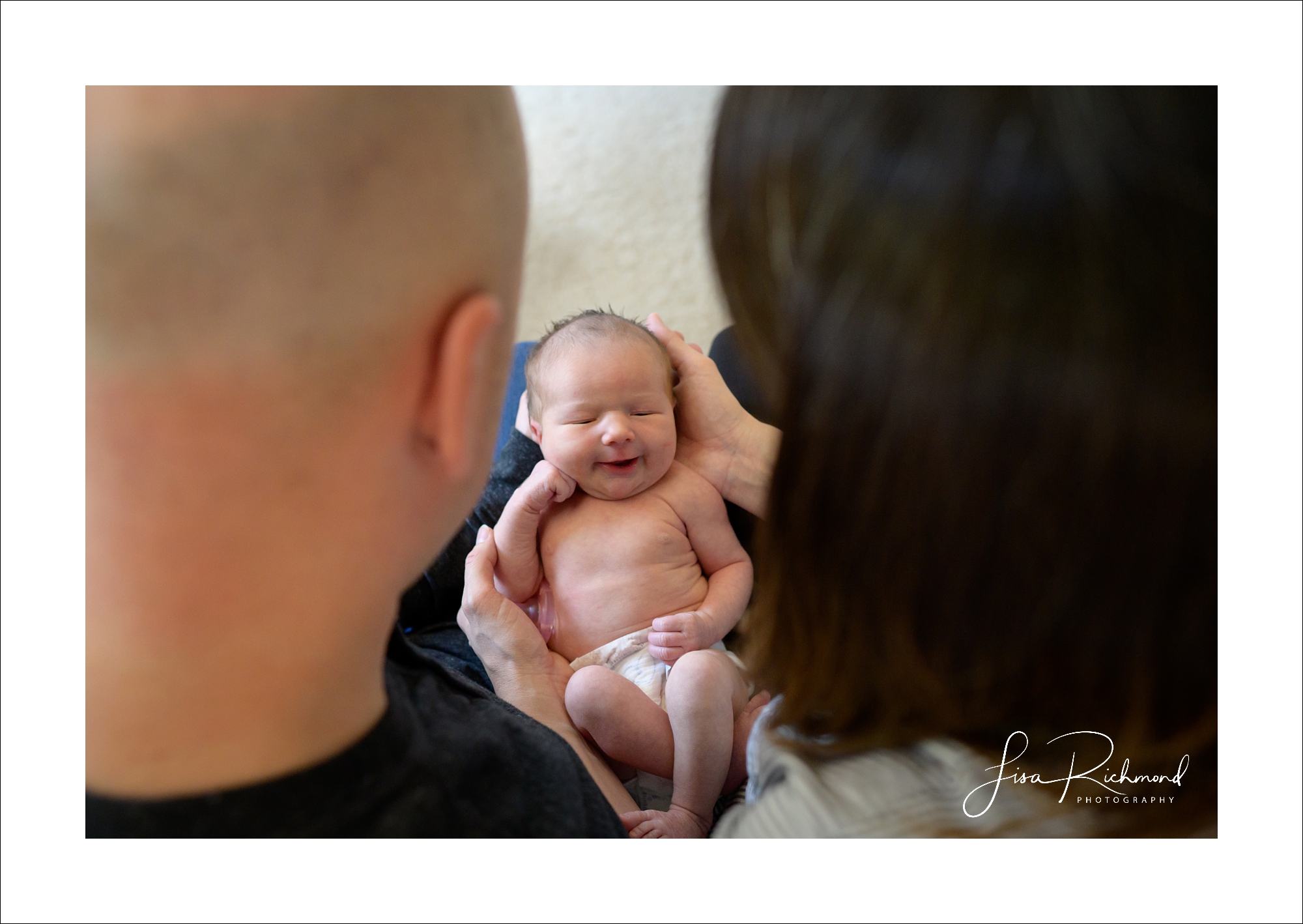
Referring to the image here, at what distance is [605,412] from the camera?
32.3 inches

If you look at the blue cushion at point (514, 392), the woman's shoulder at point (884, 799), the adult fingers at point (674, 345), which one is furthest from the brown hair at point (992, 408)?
the blue cushion at point (514, 392)

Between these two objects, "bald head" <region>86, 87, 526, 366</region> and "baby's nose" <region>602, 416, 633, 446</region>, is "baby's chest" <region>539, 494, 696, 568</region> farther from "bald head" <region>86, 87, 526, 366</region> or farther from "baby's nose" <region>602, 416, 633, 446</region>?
"bald head" <region>86, 87, 526, 366</region>

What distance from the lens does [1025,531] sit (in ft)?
2.07

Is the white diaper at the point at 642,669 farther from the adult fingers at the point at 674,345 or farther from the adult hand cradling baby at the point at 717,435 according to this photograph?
the adult fingers at the point at 674,345

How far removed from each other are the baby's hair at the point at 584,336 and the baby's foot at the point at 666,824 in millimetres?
355

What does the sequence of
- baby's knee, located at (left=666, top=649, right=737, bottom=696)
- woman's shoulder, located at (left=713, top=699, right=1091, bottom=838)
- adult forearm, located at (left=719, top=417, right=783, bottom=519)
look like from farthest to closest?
adult forearm, located at (left=719, top=417, right=783, bottom=519)
baby's knee, located at (left=666, top=649, right=737, bottom=696)
woman's shoulder, located at (left=713, top=699, right=1091, bottom=838)

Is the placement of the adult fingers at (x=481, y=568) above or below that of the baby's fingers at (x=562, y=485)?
below

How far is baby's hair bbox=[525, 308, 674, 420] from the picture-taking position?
0.83 metres

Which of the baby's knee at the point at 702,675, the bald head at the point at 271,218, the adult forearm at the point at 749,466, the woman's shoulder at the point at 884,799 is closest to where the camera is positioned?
the bald head at the point at 271,218

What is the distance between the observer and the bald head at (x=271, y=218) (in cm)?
53

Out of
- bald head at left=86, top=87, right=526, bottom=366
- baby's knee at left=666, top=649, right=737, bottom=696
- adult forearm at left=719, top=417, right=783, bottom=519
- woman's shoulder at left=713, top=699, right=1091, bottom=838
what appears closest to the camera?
bald head at left=86, top=87, right=526, bottom=366

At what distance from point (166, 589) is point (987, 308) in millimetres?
543

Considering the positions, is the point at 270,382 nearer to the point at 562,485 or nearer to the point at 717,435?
the point at 562,485

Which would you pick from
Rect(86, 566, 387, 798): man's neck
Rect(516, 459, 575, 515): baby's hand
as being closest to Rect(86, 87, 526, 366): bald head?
Rect(86, 566, 387, 798): man's neck
